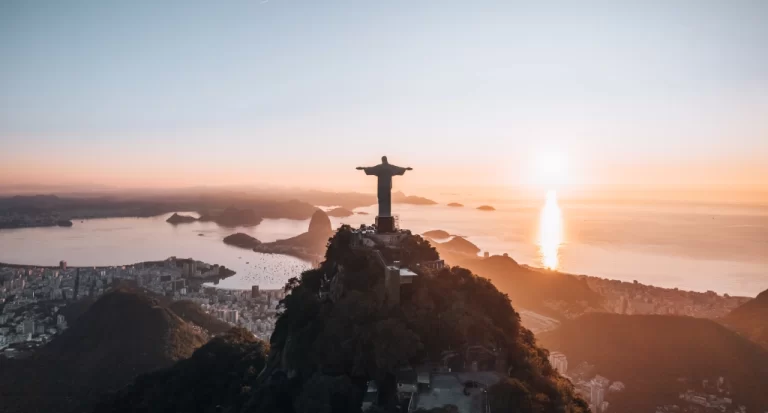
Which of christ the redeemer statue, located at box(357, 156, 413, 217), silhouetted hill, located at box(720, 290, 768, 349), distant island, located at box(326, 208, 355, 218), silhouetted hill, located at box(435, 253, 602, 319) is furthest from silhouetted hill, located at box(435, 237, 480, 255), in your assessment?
distant island, located at box(326, 208, 355, 218)

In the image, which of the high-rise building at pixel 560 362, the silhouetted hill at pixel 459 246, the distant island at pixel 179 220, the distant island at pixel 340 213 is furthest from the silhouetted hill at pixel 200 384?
the distant island at pixel 179 220

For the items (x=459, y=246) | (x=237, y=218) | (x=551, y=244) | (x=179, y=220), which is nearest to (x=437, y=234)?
(x=459, y=246)

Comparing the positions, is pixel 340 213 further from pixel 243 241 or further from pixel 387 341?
pixel 387 341

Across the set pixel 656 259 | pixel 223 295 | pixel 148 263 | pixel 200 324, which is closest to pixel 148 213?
pixel 148 263

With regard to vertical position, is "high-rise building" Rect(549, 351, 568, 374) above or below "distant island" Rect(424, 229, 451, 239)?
below

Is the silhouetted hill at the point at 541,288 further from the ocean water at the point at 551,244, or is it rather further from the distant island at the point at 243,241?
the distant island at the point at 243,241

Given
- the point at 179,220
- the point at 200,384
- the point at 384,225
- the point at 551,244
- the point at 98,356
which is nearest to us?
the point at 384,225

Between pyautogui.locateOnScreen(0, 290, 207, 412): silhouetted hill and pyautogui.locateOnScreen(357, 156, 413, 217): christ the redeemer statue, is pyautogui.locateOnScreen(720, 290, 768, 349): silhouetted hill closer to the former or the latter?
pyautogui.locateOnScreen(357, 156, 413, 217): christ the redeemer statue
